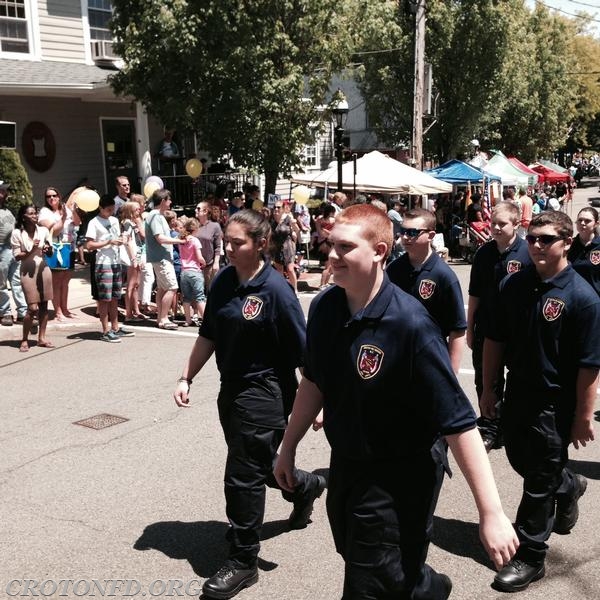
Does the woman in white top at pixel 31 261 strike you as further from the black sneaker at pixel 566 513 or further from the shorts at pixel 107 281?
the black sneaker at pixel 566 513

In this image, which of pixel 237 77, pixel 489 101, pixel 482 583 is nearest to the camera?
pixel 482 583

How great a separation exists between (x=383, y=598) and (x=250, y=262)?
197 centimetres

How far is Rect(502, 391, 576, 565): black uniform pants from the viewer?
4145 millimetres

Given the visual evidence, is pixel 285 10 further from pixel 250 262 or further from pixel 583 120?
pixel 583 120

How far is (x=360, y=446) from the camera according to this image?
290cm

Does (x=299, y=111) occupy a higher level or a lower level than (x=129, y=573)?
higher

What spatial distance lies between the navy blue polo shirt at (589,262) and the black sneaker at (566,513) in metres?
2.36

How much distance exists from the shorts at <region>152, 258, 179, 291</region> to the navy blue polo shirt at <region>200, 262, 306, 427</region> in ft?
22.3

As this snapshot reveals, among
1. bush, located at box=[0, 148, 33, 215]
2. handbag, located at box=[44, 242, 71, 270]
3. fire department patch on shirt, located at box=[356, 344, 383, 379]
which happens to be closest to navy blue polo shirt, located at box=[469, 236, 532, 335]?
fire department patch on shirt, located at box=[356, 344, 383, 379]

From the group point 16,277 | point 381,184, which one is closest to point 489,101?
point 381,184

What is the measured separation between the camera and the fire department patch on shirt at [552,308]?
13.4 ft

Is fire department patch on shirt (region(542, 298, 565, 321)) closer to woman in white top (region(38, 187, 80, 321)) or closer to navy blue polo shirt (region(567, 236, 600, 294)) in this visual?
navy blue polo shirt (region(567, 236, 600, 294))

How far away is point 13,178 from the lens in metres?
15.4

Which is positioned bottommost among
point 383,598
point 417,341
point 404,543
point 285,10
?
point 383,598
